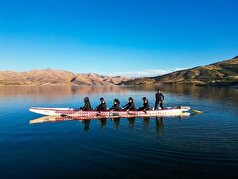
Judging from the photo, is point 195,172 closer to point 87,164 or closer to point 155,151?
point 155,151

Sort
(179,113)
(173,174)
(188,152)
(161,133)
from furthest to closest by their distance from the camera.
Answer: (179,113)
(161,133)
(188,152)
(173,174)

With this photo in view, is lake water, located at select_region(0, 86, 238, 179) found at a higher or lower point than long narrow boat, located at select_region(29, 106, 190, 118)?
lower

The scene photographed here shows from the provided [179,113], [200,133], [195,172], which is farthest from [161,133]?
[179,113]

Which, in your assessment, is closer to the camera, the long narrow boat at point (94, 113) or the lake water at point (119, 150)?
the lake water at point (119, 150)

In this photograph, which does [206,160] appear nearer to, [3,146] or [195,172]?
[195,172]

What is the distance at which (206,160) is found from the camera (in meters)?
18.1

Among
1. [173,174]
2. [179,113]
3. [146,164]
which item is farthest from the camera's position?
[179,113]

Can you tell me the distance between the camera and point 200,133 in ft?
87.9

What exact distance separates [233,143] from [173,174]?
9.75 m

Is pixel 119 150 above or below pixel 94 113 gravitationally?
below

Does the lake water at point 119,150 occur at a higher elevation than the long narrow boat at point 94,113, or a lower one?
lower

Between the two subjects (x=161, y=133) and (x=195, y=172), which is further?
(x=161, y=133)

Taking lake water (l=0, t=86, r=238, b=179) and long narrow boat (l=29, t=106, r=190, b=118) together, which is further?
long narrow boat (l=29, t=106, r=190, b=118)

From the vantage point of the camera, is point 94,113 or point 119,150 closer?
point 119,150
